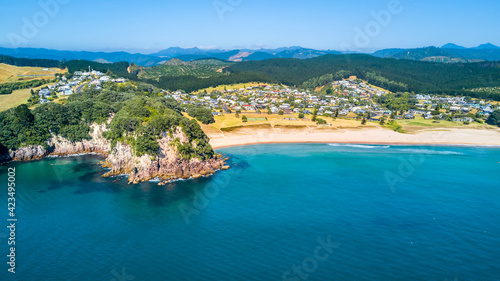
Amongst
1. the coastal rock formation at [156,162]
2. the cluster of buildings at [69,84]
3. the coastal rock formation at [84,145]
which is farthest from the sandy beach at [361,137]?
the cluster of buildings at [69,84]

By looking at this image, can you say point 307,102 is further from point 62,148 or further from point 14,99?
point 14,99

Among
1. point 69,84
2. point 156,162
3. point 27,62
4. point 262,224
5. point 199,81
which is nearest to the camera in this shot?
point 262,224

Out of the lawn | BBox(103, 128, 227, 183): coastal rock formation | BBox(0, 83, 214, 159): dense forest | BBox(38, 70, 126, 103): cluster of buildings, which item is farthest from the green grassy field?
A: the lawn

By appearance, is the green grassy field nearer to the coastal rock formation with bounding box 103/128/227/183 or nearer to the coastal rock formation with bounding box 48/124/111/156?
the coastal rock formation with bounding box 48/124/111/156

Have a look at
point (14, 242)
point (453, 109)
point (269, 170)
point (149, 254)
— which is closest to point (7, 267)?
point (14, 242)

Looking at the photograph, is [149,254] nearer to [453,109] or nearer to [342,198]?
[342,198]

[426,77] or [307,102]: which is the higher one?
[426,77]

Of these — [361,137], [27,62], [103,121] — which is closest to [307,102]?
[361,137]
